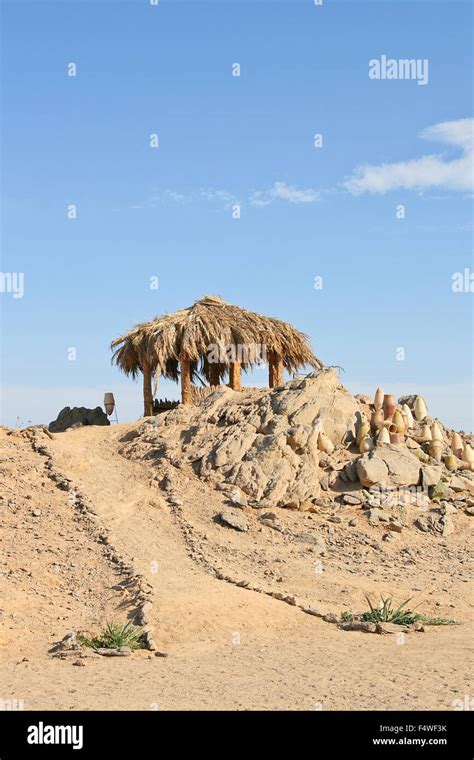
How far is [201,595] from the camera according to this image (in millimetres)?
9445

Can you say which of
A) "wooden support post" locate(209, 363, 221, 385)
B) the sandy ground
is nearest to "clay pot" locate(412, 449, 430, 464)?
the sandy ground

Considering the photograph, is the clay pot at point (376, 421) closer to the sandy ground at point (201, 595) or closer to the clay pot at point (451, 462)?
the clay pot at point (451, 462)

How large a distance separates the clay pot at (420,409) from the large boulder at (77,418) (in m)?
6.60

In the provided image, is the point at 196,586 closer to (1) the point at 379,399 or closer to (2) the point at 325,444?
(2) the point at 325,444

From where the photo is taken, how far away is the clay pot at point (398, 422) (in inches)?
572

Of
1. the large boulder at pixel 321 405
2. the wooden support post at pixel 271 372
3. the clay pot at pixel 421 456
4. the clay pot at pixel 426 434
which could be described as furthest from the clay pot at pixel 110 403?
the clay pot at pixel 421 456

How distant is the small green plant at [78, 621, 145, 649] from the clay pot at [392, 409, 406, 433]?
738 cm

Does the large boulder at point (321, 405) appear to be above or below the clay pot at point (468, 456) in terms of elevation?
above

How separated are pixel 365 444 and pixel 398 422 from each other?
116 cm

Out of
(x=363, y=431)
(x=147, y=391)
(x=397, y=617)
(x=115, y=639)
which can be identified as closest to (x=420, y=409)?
(x=363, y=431)

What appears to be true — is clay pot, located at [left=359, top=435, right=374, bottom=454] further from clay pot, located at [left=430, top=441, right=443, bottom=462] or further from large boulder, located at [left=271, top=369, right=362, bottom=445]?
clay pot, located at [left=430, top=441, right=443, bottom=462]

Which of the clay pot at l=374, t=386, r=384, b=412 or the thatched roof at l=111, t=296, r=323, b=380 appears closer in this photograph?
the clay pot at l=374, t=386, r=384, b=412
